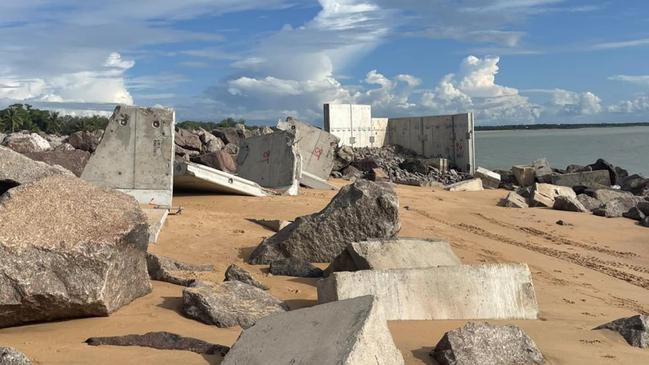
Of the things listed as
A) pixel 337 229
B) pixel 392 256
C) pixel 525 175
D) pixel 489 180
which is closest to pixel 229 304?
pixel 392 256

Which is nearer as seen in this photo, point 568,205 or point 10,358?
point 10,358

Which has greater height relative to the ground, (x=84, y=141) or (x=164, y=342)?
(x=84, y=141)

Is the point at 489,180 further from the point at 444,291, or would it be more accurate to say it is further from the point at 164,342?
the point at 164,342

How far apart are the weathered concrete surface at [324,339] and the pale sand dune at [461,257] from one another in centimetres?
36

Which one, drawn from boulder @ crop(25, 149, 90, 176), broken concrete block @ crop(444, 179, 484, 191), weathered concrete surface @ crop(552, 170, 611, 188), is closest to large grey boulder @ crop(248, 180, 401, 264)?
boulder @ crop(25, 149, 90, 176)

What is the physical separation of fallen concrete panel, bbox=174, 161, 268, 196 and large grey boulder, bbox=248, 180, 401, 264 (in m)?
4.52

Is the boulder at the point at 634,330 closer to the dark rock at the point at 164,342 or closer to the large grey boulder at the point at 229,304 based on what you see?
the large grey boulder at the point at 229,304

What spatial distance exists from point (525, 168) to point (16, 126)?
156 feet

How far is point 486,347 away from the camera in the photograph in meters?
4.28

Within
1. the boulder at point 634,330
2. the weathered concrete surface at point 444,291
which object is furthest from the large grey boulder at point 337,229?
the boulder at point 634,330

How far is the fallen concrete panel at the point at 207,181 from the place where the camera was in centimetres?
1193

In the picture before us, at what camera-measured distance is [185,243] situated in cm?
838

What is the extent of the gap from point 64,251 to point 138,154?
609 centimetres

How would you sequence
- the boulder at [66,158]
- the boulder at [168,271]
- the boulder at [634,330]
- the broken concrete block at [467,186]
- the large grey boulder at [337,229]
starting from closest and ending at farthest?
the boulder at [634,330] < the boulder at [168,271] < the large grey boulder at [337,229] < the boulder at [66,158] < the broken concrete block at [467,186]
